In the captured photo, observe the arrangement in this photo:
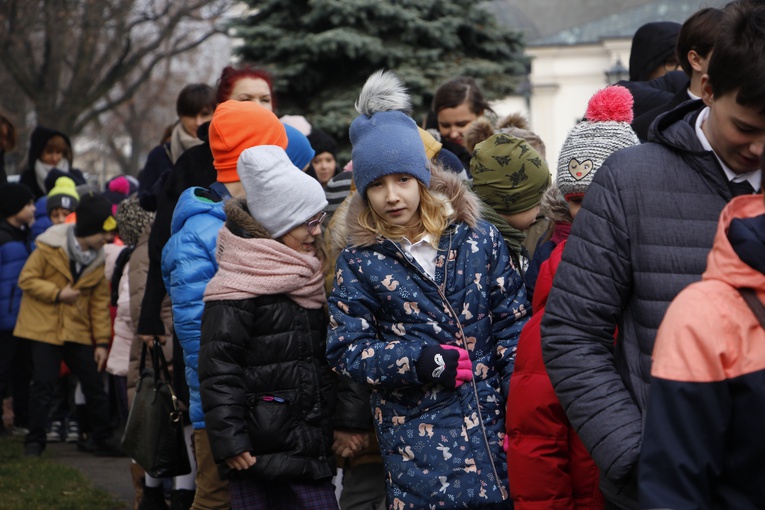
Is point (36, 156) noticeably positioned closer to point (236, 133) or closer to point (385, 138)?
point (236, 133)

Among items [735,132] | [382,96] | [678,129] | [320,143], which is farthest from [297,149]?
[735,132]

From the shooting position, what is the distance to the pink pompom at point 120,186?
13.1m

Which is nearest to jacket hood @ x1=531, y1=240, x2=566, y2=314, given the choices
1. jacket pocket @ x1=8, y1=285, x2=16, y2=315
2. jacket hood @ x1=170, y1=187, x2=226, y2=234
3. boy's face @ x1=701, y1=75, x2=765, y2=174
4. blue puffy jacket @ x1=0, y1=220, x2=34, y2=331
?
boy's face @ x1=701, y1=75, x2=765, y2=174

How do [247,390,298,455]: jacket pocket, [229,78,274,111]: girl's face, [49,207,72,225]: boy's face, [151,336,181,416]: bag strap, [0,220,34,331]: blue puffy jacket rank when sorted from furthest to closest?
[49,207,72,225]: boy's face, [0,220,34,331]: blue puffy jacket, [229,78,274,111]: girl's face, [151,336,181,416]: bag strap, [247,390,298,455]: jacket pocket

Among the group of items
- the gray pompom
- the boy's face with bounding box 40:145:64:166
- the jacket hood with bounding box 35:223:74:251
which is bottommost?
→ the jacket hood with bounding box 35:223:74:251

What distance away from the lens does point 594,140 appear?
388 cm

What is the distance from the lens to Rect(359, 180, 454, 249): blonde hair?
13.8 ft

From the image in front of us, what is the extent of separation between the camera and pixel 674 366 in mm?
2393

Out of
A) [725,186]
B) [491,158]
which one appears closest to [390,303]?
[491,158]

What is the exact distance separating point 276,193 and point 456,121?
2305 mm

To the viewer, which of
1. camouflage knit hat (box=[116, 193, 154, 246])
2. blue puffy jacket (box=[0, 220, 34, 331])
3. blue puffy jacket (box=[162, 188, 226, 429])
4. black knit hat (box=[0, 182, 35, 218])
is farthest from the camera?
black knit hat (box=[0, 182, 35, 218])

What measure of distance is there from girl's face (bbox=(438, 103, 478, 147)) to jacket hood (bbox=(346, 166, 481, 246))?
247 cm

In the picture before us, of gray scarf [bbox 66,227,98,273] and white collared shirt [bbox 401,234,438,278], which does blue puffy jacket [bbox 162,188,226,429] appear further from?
gray scarf [bbox 66,227,98,273]

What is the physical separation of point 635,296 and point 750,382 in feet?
1.92
